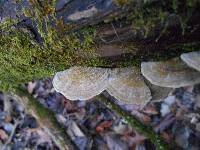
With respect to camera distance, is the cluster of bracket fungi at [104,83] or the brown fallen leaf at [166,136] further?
the brown fallen leaf at [166,136]

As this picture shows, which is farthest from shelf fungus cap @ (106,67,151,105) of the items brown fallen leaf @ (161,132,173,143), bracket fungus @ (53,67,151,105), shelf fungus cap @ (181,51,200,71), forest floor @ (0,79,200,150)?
brown fallen leaf @ (161,132,173,143)

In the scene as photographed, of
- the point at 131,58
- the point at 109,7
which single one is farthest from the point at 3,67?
the point at 109,7

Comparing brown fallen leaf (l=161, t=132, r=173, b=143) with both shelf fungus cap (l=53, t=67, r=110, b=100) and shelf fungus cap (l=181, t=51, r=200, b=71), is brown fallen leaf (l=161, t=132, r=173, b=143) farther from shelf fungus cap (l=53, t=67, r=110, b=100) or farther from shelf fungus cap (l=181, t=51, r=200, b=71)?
shelf fungus cap (l=181, t=51, r=200, b=71)

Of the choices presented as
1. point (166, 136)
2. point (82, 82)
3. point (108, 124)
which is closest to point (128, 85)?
point (82, 82)

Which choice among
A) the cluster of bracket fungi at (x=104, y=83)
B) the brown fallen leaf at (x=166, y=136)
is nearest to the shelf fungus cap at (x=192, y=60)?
the cluster of bracket fungi at (x=104, y=83)

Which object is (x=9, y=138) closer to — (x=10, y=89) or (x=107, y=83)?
(x=10, y=89)

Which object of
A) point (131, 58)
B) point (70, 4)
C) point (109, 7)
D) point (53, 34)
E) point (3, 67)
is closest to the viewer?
point (109, 7)

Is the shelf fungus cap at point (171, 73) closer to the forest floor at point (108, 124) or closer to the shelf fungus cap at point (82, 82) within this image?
the shelf fungus cap at point (82, 82)

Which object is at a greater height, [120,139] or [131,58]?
[131,58]
